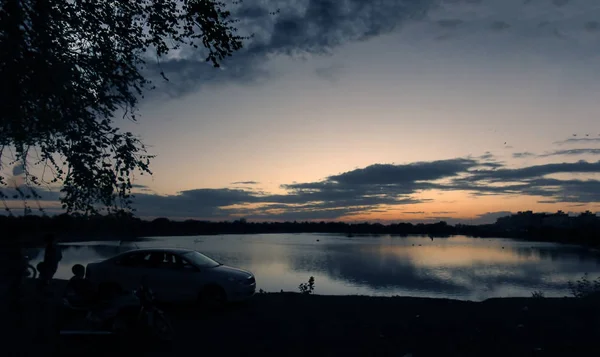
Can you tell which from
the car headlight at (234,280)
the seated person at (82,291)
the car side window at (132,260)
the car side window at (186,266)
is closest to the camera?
the seated person at (82,291)

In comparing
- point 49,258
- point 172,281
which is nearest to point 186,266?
point 172,281

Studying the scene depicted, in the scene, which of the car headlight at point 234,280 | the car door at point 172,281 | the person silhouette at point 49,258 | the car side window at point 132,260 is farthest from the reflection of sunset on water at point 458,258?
the person silhouette at point 49,258

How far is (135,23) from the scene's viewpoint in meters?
10.1

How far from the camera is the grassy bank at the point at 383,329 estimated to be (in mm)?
8750

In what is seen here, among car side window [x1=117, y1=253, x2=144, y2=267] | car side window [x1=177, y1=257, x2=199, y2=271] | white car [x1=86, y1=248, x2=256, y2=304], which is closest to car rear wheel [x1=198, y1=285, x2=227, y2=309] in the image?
white car [x1=86, y1=248, x2=256, y2=304]

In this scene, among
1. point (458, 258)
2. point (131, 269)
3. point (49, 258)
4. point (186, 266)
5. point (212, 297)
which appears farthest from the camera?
point (458, 258)

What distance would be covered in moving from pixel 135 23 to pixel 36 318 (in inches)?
303

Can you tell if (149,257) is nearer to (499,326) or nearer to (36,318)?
(36,318)

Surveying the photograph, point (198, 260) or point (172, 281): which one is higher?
point (198, 260)

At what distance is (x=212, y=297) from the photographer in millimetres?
13250

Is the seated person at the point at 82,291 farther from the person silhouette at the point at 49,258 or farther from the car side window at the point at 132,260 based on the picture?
the person silhouette at the point at 49,258

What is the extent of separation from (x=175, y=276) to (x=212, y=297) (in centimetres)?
128

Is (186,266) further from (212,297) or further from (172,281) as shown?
(212,297)

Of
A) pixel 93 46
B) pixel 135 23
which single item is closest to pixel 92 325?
pixel 93 46
